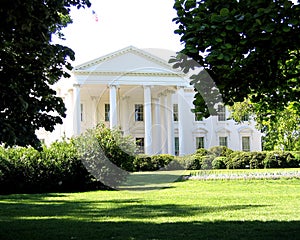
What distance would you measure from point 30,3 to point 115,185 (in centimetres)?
1457

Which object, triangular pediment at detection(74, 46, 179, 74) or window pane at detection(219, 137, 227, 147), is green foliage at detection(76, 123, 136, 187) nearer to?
triangular pediment at detection(74, 46, 179, 74)

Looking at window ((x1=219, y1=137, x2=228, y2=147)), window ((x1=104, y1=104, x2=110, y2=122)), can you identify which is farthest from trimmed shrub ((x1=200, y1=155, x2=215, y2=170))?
window ((x1=219, y1=137, x2=228, y2=147))

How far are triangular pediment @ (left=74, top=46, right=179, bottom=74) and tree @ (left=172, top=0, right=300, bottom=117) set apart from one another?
33776 mm

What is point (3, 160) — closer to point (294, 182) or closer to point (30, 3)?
point (294, 182)

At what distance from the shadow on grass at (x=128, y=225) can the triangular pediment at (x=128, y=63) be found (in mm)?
29375

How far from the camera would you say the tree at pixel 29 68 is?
21.1 ft

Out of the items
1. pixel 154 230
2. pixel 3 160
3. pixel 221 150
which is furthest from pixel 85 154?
pixel 221 150

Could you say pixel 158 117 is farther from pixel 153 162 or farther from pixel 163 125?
pixel 153 162

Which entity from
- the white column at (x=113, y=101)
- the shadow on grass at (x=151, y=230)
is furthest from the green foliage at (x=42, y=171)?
the white column at (x=113, y=101)

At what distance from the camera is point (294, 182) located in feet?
65.3

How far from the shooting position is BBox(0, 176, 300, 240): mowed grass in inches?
311

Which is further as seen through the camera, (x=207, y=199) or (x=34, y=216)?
(x=207, y=199)

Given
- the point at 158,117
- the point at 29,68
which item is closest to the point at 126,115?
the point at 158,117

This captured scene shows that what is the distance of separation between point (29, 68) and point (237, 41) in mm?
3569
